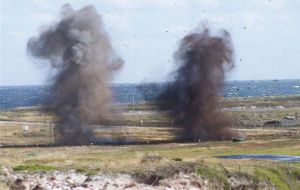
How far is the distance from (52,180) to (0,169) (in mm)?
3099

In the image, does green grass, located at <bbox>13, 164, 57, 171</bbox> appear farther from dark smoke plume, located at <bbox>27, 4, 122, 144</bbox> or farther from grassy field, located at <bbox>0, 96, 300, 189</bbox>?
dark smoke plume, located at <bbox>27, 4, 122, 144</bbox>

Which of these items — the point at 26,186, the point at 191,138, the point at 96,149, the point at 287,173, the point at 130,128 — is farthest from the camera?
the point at 130,128

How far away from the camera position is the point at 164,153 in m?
82.3

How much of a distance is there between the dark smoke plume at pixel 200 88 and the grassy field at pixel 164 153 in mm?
5066

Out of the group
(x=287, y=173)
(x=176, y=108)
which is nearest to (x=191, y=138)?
(x=176, y=108)

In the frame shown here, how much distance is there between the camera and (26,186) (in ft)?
124

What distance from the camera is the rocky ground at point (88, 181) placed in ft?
124

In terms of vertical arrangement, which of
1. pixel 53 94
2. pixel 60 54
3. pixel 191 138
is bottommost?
pixel 191 138

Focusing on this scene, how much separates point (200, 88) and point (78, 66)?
22082mm

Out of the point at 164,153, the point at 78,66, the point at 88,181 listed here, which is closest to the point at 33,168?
the point at 88,181

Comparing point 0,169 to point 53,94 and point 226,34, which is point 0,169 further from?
point 226,34

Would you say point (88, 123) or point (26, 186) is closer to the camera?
point (26, 186)

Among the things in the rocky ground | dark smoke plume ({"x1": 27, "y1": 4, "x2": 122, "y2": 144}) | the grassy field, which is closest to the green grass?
the grassy field

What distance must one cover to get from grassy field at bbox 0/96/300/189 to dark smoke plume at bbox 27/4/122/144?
20.7ft
